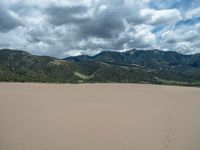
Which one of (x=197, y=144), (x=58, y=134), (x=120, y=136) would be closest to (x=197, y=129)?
(x=197, y=144)

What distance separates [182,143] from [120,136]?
207 centimetres

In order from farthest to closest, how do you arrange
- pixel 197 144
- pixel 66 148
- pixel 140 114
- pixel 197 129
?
1. pixel 140 114
2. pixel 197 129
3. pixel 197 144
4. pixel 66 148

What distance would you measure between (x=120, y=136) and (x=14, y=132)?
3.66 metres

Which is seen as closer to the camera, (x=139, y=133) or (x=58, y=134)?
(x=58, y=134)

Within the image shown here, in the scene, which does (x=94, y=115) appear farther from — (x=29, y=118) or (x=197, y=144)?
(x=197, y=144)

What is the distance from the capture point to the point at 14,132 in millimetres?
8117

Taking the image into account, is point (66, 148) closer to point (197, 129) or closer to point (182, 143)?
point (182, 143)

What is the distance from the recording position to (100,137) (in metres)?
8.00

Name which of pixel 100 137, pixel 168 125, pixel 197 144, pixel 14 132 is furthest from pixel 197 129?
pixel 14 132

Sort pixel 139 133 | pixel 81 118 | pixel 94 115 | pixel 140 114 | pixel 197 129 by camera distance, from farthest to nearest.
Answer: pixel 140 114 → pixel 94 115 → pixel 81 118 → pixel 197 129 → pixel 139 133

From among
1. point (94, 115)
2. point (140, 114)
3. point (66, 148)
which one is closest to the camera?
point (66, 148)

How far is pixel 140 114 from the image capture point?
12203mm

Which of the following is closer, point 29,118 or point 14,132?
point 14,132

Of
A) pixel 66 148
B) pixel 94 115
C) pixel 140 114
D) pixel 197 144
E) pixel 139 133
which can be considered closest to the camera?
pixel 66 148
